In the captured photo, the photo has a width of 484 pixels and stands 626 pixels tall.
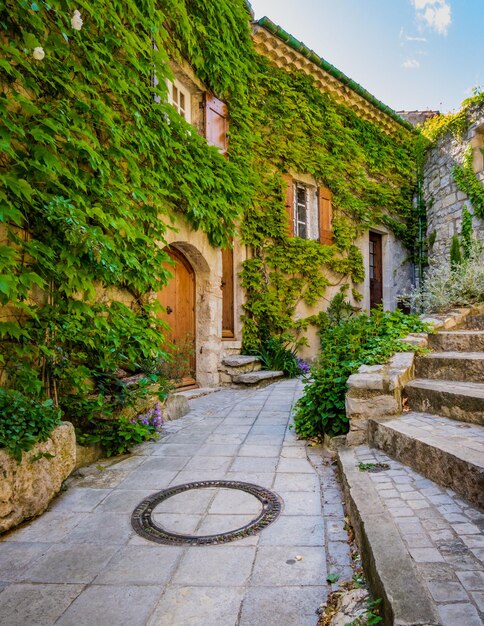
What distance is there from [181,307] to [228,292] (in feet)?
4.30

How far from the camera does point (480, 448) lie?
2.21 metres

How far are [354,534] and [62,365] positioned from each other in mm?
2328

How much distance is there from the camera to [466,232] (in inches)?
321

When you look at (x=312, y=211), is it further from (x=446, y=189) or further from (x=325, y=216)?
(x=446, y=189)

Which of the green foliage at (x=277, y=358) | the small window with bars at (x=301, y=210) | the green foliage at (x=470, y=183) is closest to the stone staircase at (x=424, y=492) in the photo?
the green foliage at (x=277, y=358)

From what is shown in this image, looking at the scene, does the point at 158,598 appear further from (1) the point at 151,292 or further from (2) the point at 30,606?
(1) the point at 151,292

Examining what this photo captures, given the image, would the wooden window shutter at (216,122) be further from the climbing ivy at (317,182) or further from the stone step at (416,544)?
the stone step at (416,544)

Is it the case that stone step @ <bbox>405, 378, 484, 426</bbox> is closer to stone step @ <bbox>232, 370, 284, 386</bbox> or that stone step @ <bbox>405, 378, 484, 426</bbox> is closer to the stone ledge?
the stone ledge

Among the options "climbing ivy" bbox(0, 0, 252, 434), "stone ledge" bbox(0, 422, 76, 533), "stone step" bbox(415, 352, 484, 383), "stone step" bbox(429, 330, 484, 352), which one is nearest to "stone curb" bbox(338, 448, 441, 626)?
"stone step" bbox(415, 352, 484, 383)

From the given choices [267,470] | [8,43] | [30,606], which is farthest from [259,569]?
[8,43]

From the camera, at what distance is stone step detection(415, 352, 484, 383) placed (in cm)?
334

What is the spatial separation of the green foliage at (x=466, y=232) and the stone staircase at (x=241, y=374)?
477 cm

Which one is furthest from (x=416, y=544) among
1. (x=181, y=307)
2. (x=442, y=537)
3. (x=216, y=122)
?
(x=216, y=122)

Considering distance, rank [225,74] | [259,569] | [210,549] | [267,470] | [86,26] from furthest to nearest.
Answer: [225,74] → [86,26] → [267,470] → [210,549] → [259,569]
